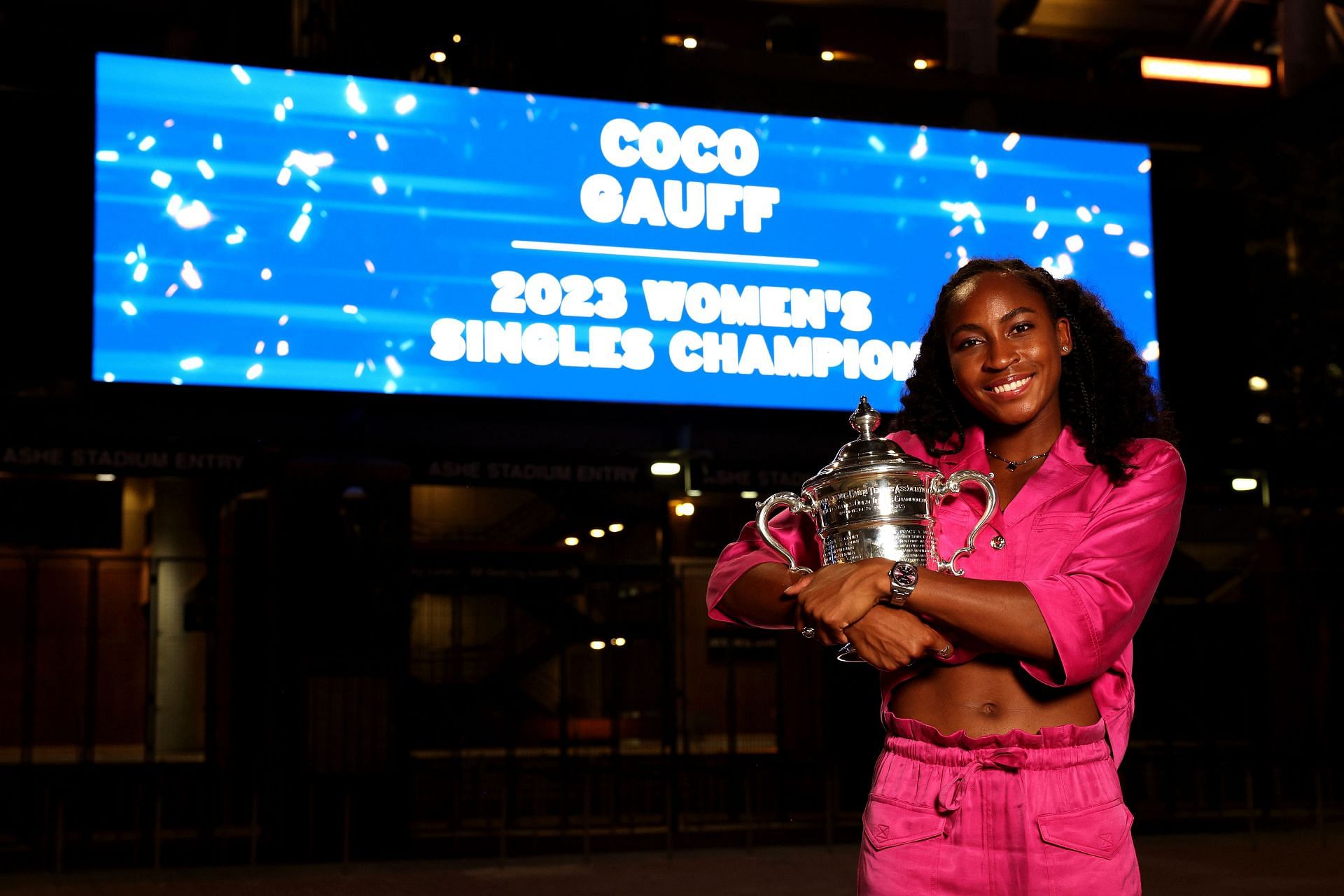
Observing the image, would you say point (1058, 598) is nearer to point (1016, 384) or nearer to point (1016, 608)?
point (1016, 608)

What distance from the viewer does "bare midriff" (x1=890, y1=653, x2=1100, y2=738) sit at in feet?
7.56

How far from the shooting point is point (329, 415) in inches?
439

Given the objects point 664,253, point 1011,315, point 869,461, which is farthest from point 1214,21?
point 869,461

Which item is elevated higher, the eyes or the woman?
the eyes

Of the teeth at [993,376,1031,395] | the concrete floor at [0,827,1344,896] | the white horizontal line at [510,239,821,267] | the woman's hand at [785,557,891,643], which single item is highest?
the white horizontal line at [510,239,821,267]

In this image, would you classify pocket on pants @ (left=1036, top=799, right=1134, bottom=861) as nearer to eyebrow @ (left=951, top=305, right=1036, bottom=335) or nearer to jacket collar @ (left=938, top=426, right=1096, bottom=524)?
jacket collar @ (left=938, top=426, right=1096, bottom=524)

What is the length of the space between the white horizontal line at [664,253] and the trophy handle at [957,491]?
861cm

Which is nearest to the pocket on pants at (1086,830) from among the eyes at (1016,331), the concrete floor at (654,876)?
the eyes at (1016,331)

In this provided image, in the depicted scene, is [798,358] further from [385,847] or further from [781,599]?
[781,599]

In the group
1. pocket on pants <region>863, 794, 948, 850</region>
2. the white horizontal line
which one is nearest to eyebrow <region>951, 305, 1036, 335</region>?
pocket on pants <region>863, 794, 948, 850</region>

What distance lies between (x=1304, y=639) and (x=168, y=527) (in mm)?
9470

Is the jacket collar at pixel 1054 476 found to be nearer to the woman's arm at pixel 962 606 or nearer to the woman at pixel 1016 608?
the woman at pixel 1016 608

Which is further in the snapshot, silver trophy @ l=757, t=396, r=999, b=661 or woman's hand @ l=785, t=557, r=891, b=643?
silver trophy @ l=757, t=396, r=999, b=661

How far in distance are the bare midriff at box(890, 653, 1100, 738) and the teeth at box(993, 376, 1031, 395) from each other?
42 cm
